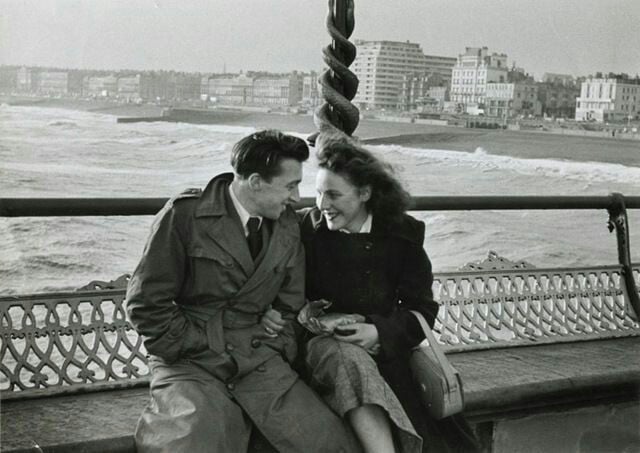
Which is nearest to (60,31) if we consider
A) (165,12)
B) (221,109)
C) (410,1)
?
(221,109)

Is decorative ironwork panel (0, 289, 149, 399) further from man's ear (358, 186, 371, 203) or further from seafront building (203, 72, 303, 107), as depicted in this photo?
seafront building (203, 72, 303, 107)

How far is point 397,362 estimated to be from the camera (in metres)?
2.64

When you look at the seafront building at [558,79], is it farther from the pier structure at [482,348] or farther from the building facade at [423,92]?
the pier structure at [482,348]

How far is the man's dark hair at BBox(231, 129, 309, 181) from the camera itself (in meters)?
2.44

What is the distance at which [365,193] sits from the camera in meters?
2.71

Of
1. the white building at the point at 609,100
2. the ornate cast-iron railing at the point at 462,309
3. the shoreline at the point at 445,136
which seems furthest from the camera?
the shoreline at the point at 445,136

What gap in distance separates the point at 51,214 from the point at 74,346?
413mm

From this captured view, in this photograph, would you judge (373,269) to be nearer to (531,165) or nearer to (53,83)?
(53,83)

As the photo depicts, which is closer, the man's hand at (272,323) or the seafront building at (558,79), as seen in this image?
the man's hand at (272,323)

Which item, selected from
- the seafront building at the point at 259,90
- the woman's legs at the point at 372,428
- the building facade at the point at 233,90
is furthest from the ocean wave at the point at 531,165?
the woman's legs at the point at 372,428

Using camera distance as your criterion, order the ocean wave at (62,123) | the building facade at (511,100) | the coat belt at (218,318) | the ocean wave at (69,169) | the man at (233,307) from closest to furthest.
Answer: the man at (233,307)
the coat belt at (218,318)
the ocean wave at (69,169)
the ocean wave at (62,123)
the building facade at (511,100)

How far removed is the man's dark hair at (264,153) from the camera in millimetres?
2441

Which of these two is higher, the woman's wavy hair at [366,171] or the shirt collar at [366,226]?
the woman's wavy hair at [366,171]

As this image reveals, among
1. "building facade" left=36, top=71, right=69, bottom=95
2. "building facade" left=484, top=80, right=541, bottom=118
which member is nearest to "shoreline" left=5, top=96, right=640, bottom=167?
"building facade" left=484, top=80, right=541, bottom=118
